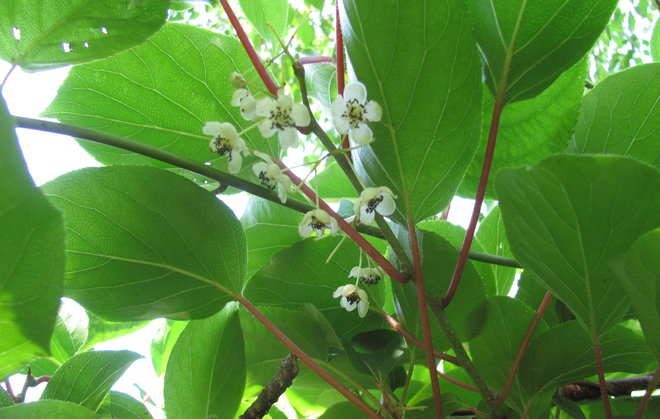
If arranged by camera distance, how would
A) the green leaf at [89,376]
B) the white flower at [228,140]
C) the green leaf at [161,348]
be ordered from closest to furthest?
the white flower at [228,140] → the green leaf at [89,376] → the green leaf at [161,348]

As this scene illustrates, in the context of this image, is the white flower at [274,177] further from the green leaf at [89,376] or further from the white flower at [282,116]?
the green leaf at [89,376]

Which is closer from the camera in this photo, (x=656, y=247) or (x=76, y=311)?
(x=656, y=247)

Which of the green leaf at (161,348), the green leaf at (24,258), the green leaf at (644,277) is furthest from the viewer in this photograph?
the green leaf at (161,348)

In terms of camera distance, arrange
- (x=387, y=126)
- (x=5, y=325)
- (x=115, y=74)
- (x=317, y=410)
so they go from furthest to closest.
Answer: (x=317, y=410), (x=115, y=74), (x=387, y=126), (x=5, y=325)

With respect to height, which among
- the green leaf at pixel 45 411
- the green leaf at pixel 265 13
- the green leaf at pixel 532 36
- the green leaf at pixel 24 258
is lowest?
the green leaf at pixel 45 411

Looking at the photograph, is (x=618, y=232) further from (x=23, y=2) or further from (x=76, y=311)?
(x=76, y=311)

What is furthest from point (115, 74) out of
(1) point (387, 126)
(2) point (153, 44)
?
(1) point (387, 126)

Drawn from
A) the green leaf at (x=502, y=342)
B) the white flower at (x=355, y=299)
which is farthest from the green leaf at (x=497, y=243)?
the white flower at (x=355, y=299)
